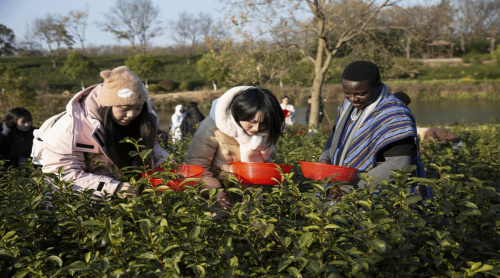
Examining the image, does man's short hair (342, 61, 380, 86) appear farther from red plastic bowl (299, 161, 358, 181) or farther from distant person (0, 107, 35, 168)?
distant person (0, 107, 35, 168)

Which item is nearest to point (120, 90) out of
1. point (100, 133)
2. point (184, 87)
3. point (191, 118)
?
point (100, 133)

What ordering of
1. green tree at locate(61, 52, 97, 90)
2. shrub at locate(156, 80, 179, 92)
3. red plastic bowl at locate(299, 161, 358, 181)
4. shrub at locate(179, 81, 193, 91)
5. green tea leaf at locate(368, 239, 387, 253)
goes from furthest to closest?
shrub at locate(179, 81, 193, 91), shrub at locate(156, 80, 179, 92), green tree at locate(61, 52, 97, 90), red plastic bowl at locate(299, 161, 358, 181), green tea leaf at locate(368, 239, 387, 253)

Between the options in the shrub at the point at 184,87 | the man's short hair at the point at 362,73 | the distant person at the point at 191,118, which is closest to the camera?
the man's short hair at the point at 362,73

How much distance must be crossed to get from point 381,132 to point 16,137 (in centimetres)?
437

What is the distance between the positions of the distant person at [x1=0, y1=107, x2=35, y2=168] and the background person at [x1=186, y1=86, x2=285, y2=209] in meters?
3.52

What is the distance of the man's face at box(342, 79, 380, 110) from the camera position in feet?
6.59

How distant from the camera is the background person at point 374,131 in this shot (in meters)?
1.88

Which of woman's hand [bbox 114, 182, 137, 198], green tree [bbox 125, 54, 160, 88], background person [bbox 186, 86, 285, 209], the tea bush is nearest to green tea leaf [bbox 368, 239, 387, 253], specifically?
the tea bush

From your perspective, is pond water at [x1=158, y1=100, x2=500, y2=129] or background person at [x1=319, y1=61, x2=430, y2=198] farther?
pond water at [x1=158, y1=100, x2=500, y2=129]

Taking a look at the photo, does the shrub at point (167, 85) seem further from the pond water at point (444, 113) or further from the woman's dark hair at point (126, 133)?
the woman's dark hair at point (126, 133)

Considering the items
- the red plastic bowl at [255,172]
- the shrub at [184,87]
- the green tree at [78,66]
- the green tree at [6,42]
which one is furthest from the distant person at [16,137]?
the green tree at [6,42]

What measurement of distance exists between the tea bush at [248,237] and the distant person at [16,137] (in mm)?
3407

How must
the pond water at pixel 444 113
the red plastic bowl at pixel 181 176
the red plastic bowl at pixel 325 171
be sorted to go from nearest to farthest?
the red plastic bowl at pixel 181 176 → the red plastic bowl at pixel 325 171 → the pond water at pixel 444 113

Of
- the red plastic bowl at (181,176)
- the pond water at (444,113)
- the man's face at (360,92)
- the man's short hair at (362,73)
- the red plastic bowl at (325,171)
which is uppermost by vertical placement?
the man's short hair at (362,73)
